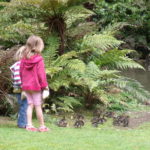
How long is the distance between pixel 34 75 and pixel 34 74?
16 mm

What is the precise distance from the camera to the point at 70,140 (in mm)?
6281

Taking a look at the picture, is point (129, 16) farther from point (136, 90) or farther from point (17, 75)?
point (17, 75)

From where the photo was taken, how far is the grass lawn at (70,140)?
5793mm

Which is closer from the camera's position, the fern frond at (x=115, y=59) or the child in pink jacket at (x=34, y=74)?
the child in pink jacket at (x=34, y=74)

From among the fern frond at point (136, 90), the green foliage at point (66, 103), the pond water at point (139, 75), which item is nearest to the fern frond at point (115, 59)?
the fern frond at point (136, 90)

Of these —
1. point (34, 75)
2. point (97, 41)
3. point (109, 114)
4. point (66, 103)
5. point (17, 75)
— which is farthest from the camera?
point (97, 41)

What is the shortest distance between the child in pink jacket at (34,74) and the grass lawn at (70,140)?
1.51ft

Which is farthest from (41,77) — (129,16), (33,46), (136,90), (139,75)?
(129,16)

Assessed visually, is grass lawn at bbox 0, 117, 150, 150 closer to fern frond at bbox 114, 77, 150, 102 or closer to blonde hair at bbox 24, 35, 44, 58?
blonde hair at bbox 24, 35, 44, 58

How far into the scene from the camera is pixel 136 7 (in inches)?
990

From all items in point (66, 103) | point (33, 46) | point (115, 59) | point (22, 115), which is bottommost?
point (66, 103)

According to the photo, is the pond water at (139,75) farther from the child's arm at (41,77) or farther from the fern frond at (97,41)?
the child's arm at (41,77)

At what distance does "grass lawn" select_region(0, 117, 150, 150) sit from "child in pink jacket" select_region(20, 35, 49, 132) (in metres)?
0.46

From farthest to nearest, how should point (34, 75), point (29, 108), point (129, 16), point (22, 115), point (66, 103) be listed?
1. point (129, 16)
2. point (66, 103)
3. point (22, 115)
4. point (29, 108)
5. point (34, 75)
